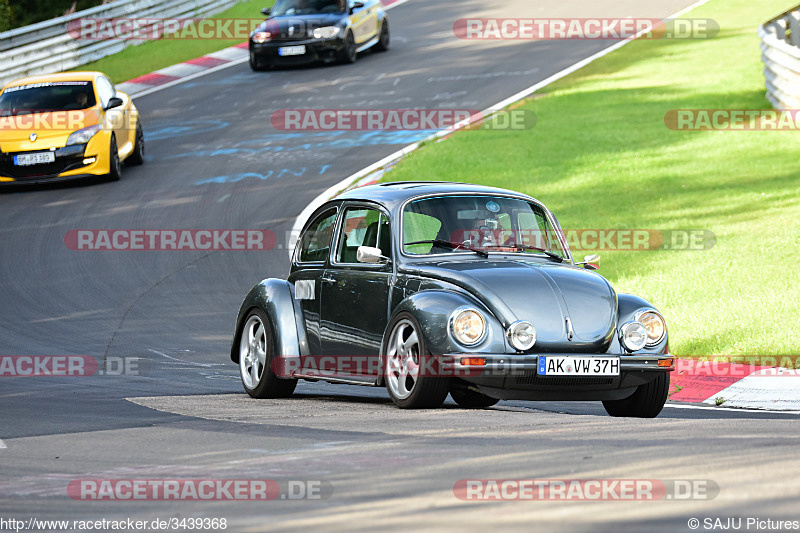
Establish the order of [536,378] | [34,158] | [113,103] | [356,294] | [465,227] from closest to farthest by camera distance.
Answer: [536,378]
[465,227]
[356,294]
[34,158]
[113,103]

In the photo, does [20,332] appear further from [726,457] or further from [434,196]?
[726,457]

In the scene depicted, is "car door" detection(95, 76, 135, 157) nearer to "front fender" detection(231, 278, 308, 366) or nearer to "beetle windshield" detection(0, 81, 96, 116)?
"beetle windshield" detection(0, 81, 96, 116)

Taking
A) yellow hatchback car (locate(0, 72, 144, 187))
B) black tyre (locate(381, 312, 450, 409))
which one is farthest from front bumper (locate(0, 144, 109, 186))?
black tyre (locate(381, 312, 450, 409))

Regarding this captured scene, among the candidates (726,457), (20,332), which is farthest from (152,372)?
(726,457)

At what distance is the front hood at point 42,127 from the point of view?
20188 millimetres

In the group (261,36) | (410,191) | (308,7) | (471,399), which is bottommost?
(261,36)

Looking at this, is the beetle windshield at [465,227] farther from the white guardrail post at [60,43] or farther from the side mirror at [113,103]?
the white guardrail post at [60,43]

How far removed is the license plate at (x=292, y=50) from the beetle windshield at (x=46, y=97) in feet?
27.1

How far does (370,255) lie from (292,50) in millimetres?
20421

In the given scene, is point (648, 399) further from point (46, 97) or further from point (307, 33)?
point (307, 33)

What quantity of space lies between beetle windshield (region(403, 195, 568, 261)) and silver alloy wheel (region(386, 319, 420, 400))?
801mm

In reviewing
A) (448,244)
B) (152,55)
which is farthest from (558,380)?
(152,55)

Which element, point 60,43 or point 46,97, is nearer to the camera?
point 46,97

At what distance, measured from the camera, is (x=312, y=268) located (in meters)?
10.4
